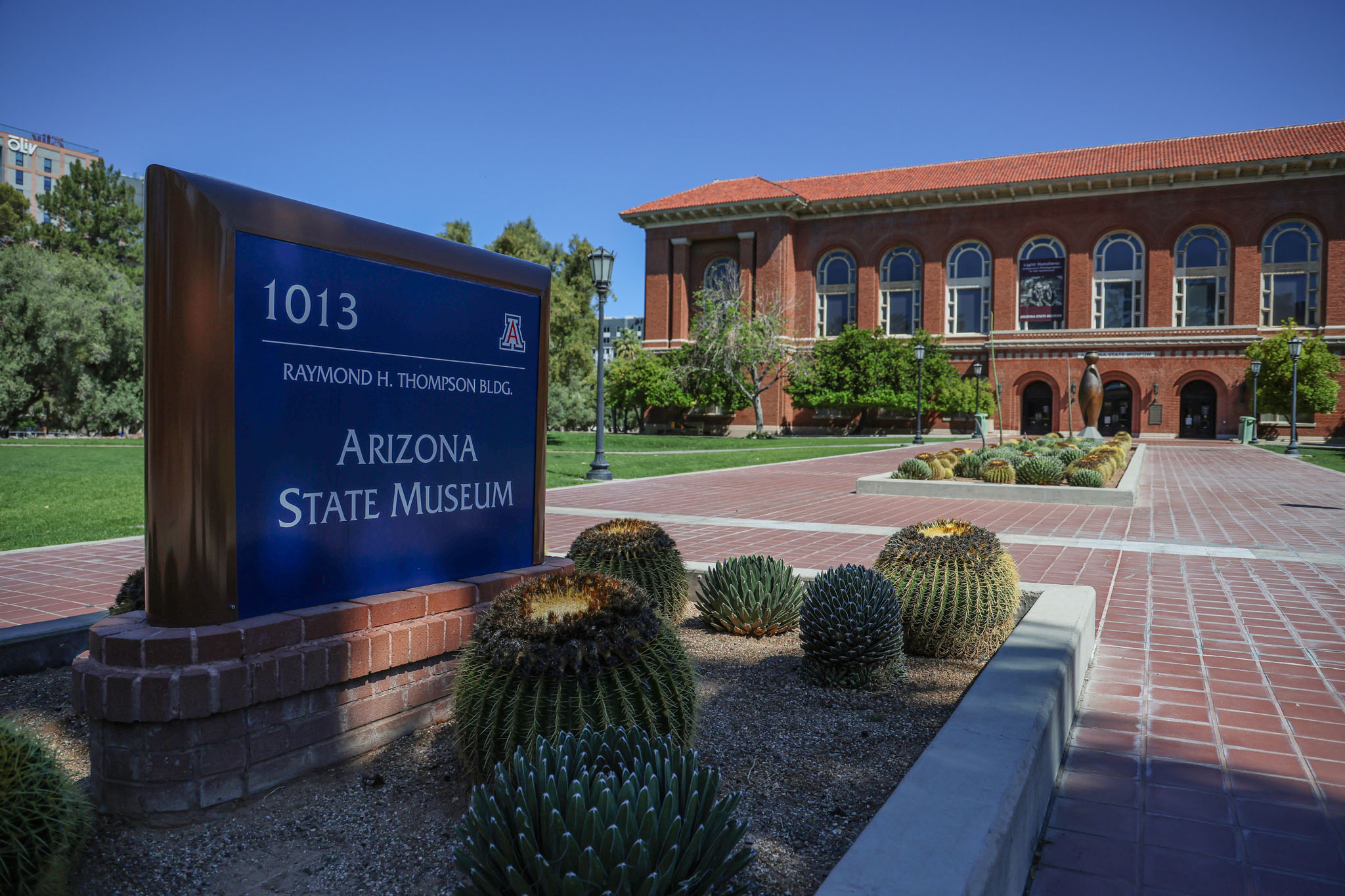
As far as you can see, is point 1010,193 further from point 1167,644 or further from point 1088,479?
point 1167,644

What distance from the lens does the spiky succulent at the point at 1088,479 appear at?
43.1 ft

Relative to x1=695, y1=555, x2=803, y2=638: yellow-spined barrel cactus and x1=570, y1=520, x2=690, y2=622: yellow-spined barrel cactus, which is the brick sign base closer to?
x1=570, y1=520, x2=690, y2=622: yellow-spined barrel cactus

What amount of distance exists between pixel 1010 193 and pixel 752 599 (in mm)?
47114

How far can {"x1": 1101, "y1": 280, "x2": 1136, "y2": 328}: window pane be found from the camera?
147 feet

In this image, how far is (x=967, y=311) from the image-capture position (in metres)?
48.2

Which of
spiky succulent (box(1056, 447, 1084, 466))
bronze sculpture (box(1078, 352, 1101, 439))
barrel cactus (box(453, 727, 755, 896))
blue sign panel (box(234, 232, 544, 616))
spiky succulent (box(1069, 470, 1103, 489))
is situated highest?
bronze sculpture (box(1078, 352, 1101, 439))

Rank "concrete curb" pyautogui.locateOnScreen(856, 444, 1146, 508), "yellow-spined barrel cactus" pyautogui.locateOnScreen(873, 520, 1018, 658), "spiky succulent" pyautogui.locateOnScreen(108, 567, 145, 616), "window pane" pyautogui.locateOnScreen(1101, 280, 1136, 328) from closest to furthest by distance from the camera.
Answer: "spiky succulent" pyautogui.locateOnScreen(108, 567, 145, 616) → "yellow-spined barrel cactus" pyautogui.locateOnScreen(873, 520, 1018, 658) → "concrete curb" pyautogui.locateOnScreen(856, 444, 1146, 508) → "window pane" pyautogui.locateOnScreen(1101, 280, 1136, 328)

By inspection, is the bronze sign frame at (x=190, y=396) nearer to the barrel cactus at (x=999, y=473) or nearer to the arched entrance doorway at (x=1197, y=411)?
the barrel cactus at (x=999, y=473)

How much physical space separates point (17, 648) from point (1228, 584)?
8.07m

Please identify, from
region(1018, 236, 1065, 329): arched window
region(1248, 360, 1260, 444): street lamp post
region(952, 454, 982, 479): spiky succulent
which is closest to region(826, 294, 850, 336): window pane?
region(1018, 236, 1065, 329): arched window

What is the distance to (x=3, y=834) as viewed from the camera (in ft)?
6.52

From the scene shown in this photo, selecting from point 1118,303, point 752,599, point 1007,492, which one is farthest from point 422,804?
point 1118,303

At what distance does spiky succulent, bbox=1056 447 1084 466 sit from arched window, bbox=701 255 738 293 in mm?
32300

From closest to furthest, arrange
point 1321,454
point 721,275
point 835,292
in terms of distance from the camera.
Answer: point 1321,454 < point 835,292 < point 721,275
